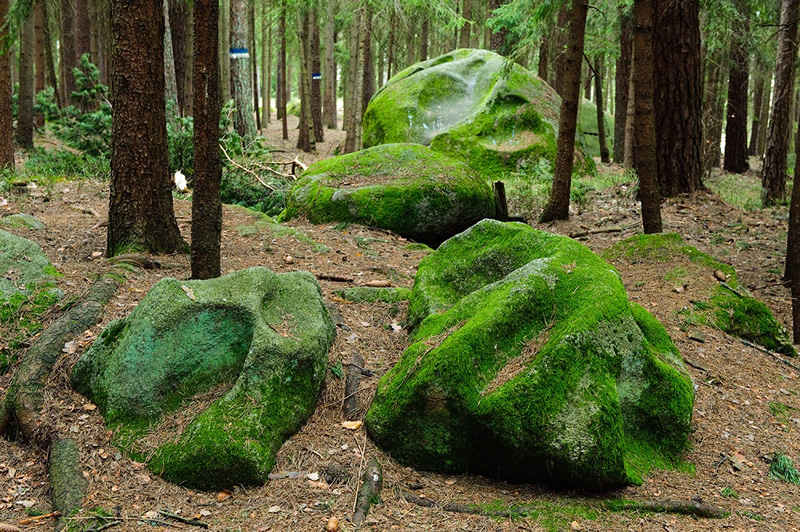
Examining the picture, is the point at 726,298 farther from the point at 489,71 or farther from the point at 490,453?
the point at 489,71

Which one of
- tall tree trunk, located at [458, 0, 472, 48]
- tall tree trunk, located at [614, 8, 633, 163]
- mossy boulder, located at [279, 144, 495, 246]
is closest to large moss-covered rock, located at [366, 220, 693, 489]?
mossy boulder, located at [279, 144, 495, 246]

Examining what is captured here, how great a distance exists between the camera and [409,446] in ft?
12.9

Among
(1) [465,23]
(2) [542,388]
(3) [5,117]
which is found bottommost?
(2) [542,388]

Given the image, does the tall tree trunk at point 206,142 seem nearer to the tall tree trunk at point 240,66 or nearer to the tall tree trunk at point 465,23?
the tall tree trunk at point 240,66

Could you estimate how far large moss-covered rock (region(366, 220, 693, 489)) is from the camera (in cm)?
357

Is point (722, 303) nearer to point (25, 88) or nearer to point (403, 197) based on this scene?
point (403, 197)

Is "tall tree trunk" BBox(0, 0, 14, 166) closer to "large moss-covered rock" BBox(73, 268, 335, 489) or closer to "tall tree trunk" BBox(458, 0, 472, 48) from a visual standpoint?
"large moss-covered rock" BBox(73, 268, 335, 489)

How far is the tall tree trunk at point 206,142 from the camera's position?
4.62 metres

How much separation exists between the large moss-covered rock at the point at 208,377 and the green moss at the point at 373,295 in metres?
1.47

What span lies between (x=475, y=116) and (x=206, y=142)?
9.96m

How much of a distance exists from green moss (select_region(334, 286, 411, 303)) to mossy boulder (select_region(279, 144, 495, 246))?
2.73 meters

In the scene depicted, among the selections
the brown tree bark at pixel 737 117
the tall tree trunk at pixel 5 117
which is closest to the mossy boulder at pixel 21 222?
the tall tree trunk at pixel 5 117

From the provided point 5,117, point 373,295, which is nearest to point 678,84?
point 373,295

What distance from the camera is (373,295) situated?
6016 mm
